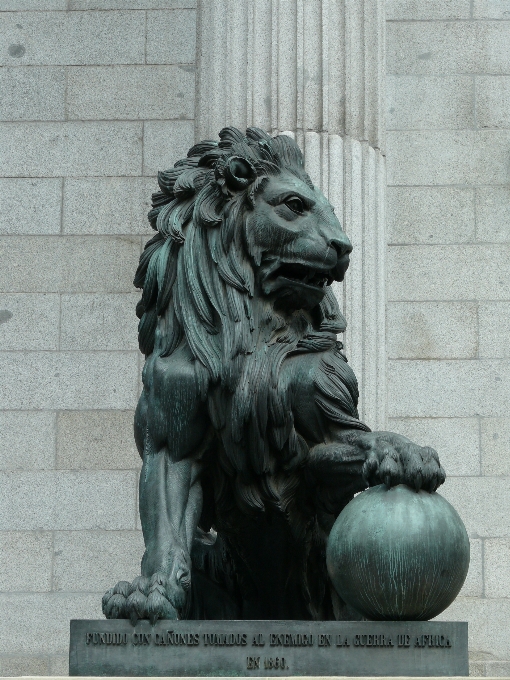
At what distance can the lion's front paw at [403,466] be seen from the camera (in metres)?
5.45

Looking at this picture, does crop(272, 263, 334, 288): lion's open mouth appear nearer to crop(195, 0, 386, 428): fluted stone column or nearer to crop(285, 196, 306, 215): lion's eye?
crop(285, 196, 306, 215): lion's eye

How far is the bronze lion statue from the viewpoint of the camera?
228 inches

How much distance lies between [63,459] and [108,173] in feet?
5.59

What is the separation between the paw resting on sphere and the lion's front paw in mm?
812

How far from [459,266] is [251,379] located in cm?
→ 369

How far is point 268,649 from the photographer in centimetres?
528

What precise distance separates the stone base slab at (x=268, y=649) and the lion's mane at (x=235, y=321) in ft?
2.44

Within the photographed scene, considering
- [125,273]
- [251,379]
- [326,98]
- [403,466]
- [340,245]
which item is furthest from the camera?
[125,273]

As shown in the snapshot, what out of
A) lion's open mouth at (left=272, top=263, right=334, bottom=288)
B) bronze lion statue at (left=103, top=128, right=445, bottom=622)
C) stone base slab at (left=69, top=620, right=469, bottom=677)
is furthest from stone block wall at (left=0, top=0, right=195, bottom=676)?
stone base slab at (left=69, top=620, right=469, bottom=677)

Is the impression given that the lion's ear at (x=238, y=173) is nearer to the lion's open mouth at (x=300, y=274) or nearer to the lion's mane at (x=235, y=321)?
the lion's mane at (x=235, y=321)

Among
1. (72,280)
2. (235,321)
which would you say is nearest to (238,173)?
(235,321)

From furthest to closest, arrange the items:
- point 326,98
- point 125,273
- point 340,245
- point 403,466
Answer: point 125,273
point 326,98
point 340,245
point 403,466

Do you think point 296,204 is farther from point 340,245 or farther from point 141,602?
point 141,602

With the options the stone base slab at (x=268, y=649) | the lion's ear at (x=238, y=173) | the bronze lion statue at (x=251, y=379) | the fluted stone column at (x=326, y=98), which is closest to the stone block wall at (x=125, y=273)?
the fluted stone column at (x=326, y=98)
